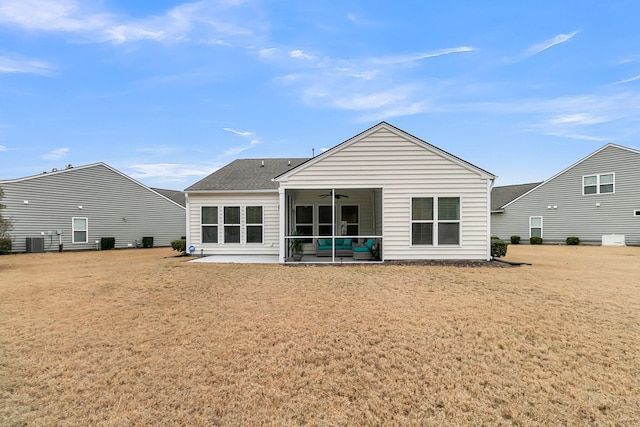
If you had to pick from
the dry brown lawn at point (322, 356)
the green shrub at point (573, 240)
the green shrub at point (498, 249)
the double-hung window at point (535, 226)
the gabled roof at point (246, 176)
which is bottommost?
the dry brown lawn at point (322, 356)

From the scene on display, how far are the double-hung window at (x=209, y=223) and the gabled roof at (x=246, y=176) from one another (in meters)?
1.00

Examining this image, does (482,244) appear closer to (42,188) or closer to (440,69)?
(440,69)

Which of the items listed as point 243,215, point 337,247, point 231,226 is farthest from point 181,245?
point 337,247

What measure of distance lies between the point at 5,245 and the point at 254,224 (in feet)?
48.7


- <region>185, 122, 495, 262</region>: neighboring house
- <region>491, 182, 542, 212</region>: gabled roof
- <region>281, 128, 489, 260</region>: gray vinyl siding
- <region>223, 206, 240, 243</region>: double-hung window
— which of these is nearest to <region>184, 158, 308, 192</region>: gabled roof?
<region>223, 206, 240, 243</region>: double-hung window

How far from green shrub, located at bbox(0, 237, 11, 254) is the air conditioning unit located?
963 mm

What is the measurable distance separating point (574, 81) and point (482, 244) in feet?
31.2

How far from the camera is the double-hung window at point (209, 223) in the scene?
604 inches

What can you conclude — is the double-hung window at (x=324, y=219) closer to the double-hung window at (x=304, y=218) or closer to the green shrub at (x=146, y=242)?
the double-hung window at (x=304, y=218)

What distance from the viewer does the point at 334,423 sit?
2.88 meters

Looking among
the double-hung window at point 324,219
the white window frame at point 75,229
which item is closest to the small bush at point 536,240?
the double-hung window at point 324,219

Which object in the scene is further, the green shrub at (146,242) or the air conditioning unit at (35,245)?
the green shrub at (146,242)

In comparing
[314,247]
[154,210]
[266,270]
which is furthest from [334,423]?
[154,210]

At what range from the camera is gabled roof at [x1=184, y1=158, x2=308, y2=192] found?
1529 cm
